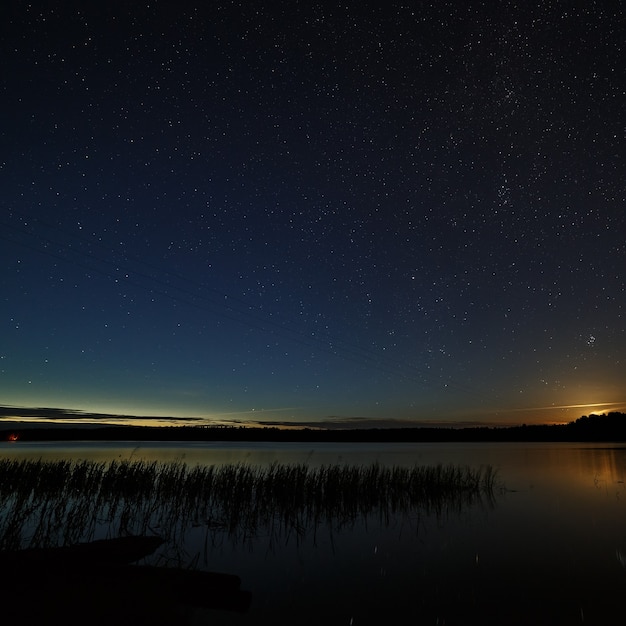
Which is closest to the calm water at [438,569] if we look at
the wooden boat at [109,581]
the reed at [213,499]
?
the wooden boat at [109,581]

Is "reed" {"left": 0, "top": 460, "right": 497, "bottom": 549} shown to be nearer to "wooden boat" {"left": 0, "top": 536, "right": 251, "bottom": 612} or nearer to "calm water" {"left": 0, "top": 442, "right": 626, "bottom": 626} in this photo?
"calm water" {"left": 0, "top": 442, "right": 626, "bottom": 626}

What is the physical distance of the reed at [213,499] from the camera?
1375 centimetres

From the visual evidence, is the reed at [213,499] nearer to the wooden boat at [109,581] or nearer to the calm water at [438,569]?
the calm water at [438,569]

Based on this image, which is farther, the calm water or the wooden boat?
the calm water

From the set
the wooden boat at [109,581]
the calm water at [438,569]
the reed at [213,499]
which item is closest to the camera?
the wooden boat at [109,581]

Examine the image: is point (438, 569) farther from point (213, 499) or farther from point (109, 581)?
point (213, 499)

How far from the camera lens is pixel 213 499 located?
16.9 metres

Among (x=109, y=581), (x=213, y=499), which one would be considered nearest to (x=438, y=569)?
(x=109, y=581)

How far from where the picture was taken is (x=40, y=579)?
6.83 metres

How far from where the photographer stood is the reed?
541 inches

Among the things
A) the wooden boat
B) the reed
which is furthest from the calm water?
the reed

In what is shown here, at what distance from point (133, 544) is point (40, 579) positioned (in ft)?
11.1

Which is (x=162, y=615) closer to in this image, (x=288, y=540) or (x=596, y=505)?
(x=288, y=540)

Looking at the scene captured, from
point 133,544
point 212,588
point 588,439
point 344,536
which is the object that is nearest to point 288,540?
point 344,536
